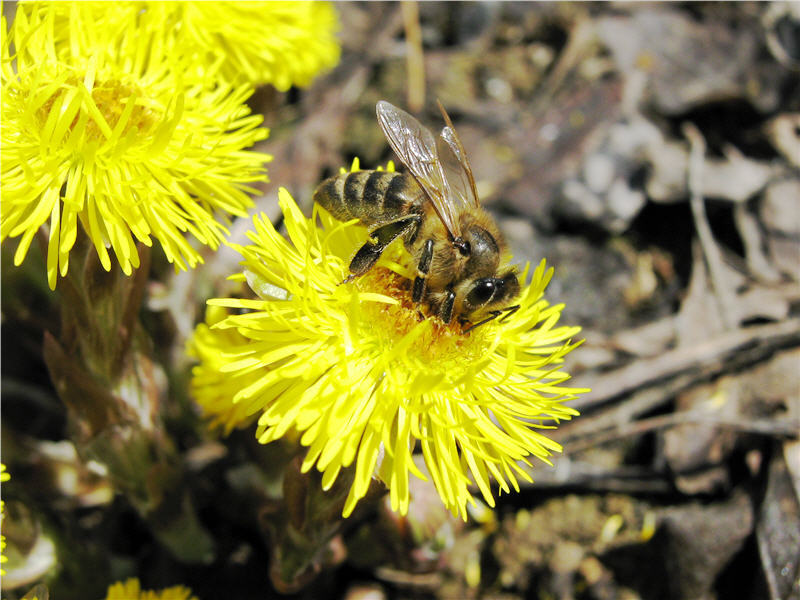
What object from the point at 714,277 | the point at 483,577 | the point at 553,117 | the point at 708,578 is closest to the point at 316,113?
the point at 553,117

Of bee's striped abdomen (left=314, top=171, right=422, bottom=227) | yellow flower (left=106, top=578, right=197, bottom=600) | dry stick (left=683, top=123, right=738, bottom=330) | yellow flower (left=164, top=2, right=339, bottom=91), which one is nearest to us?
bee's striped abdomen (left=314, top=171, right=422, bottom=227)

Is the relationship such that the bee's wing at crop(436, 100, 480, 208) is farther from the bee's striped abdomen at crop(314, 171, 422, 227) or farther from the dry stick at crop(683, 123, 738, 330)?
the dry stick at crop(683, 123, 738, 330)

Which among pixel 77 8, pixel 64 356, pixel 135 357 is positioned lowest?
pixel 135 357

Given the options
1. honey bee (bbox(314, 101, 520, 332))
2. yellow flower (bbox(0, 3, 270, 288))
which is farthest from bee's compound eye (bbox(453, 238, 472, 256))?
yellow flower (bbox(0, 3, 270, 288))

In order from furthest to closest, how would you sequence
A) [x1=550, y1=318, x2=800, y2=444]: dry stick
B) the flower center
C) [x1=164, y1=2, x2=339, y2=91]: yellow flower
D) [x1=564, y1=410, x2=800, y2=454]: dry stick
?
1. [x1=550, y1=318, x2=800, y2=444]: dry stick
2. [x1=564, y1=410, x2=800, y2=454]: dry stick
3. [x1=164, y1=2, x2=339, y2=91]: yellow flower
4. the flower center

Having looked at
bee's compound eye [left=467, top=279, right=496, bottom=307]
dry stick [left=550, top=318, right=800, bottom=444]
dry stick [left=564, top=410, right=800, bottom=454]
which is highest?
bee's compound eye [left=467, top=279, right=496, bottom=307]

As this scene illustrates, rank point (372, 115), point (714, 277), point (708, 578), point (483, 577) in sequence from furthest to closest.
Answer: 1. point (372, 115)
2. point (714, 277)
3. point (483, 577)
4. point (708, 578)

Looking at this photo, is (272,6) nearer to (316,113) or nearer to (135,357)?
(135,357)

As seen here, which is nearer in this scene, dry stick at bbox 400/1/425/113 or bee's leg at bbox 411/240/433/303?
bee's leg at bbox 411/240/433/303
